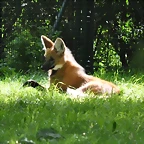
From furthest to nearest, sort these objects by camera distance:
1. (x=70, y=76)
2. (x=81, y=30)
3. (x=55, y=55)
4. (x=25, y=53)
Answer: (x=81, y=30), (x=25, y=53), (x=55, y=55), (x=70, y=76)

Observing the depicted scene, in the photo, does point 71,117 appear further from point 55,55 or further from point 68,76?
point 55,55

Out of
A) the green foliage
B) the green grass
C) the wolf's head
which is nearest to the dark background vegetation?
the green foliage

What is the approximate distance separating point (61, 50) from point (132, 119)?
2772 mm

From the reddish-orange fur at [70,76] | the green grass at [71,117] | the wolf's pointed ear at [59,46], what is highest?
the wolf's pointed ear at [59,46]

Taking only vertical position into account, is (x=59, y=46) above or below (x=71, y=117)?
above

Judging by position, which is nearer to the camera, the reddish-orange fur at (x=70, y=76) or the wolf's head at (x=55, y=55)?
the reddish-orange fur at (x=70, y=76)

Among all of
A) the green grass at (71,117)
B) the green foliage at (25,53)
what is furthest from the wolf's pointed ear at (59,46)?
the green foliage at (25,53)

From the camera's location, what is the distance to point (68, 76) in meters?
6.60

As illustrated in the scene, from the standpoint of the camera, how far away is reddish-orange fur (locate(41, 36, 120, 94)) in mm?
6066

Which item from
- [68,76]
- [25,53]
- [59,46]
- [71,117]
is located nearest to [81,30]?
[25,53]

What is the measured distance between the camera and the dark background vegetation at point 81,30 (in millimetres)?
9297

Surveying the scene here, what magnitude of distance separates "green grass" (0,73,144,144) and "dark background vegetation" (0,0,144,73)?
342 centimetres

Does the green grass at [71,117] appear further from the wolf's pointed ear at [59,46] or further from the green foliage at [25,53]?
the green foliage at [25,53]

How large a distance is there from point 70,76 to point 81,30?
10.3 feet
